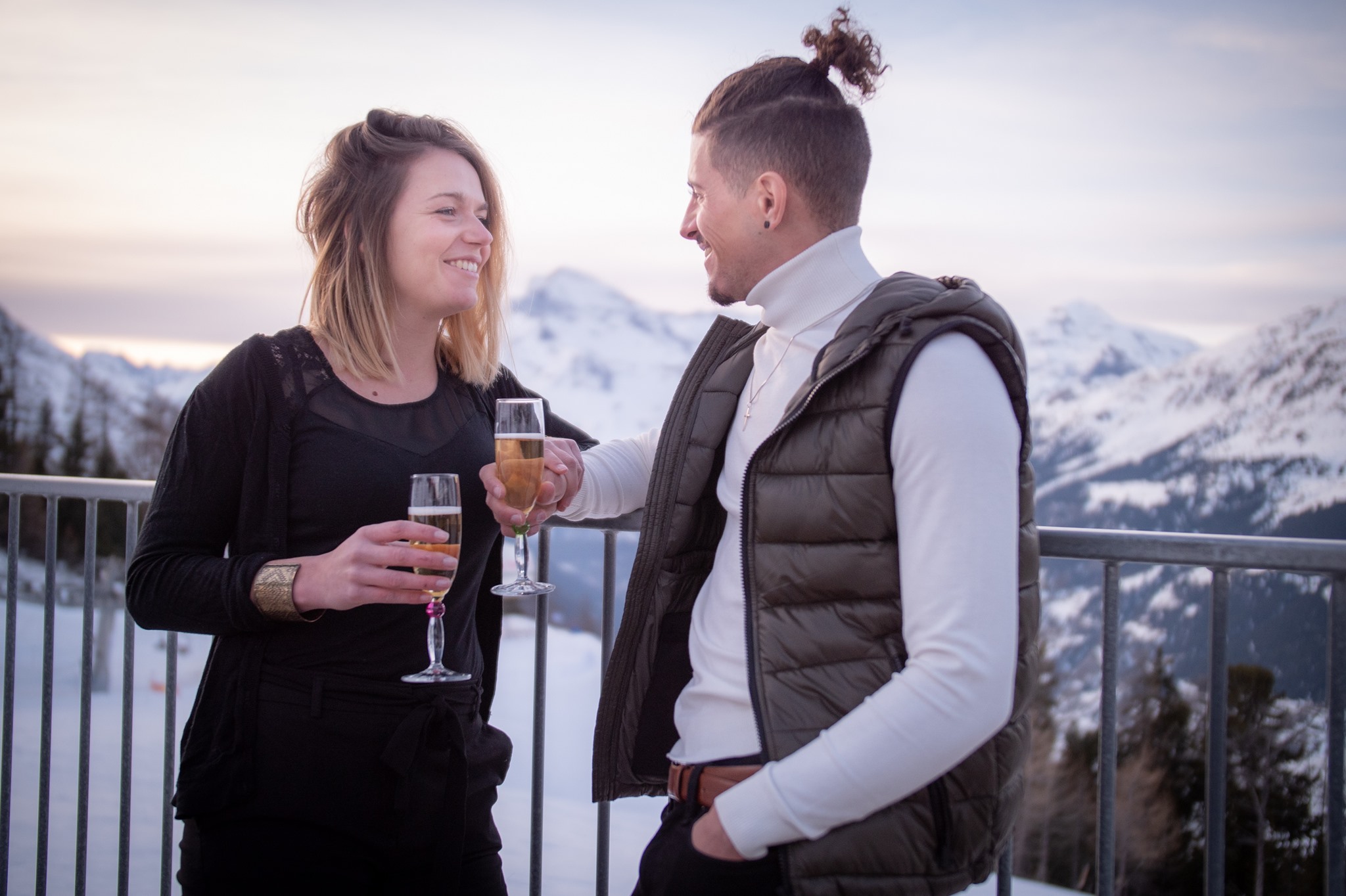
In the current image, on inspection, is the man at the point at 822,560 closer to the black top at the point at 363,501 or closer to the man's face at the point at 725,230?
the man's face at the point at 725,230

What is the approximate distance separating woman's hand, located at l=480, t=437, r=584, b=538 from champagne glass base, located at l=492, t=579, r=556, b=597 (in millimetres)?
131

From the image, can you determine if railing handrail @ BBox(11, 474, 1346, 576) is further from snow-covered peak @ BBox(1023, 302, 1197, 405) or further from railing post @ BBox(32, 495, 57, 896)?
snow-covered peak @ BBox(1023, 302, 1197, 405)

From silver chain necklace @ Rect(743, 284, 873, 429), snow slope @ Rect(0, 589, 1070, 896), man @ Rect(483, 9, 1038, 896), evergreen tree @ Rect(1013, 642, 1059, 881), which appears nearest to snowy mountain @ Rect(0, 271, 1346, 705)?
evergreen tree @ Rect(1013, 642, 1059, 881)

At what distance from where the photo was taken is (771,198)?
1786 millimetres

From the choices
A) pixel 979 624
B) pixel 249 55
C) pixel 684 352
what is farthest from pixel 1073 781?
pixel 979 624

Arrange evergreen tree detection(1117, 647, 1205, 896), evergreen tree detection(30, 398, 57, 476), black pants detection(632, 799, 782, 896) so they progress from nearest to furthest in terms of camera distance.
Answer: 1. black pants detection(632, 799, 782, 896)
2. evergreen tree detection(1117, 647, 1205, 896)
3. evergreen tree detection(30, 398, 57, 476)

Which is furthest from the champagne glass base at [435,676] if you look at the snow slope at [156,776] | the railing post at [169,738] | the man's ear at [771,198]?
the railing post at [169,738]

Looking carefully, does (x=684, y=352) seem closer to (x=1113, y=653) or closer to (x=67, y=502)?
(x=67, y=502)

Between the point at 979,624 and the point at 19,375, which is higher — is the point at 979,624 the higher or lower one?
the lower one

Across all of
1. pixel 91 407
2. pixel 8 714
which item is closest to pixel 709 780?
pixel 8 714

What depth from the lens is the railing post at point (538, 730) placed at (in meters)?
2.51

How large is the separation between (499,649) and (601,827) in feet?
1.83

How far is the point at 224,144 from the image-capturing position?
8312mm

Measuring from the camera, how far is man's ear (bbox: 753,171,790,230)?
178 centimetres
